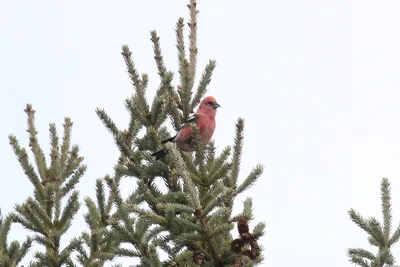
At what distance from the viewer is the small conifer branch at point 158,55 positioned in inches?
203

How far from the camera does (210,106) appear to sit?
6562mm

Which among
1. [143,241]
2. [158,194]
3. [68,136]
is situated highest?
[68,136]

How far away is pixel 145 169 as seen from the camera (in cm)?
491

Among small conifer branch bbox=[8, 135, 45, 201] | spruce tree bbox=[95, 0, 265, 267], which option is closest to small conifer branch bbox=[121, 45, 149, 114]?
spruce tree bbox=[95, 0, 265, 267]

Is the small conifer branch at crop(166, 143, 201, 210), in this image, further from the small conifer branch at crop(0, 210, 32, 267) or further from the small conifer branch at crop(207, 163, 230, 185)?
the small conifer branch at crop(0, 210, 32, 267)

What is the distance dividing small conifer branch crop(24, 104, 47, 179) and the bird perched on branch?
141cm

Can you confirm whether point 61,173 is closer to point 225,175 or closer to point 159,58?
point 159,58

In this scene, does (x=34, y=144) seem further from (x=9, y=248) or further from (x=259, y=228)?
(x=259, y=228)

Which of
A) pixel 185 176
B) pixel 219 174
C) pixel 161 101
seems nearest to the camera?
pixel 185 176

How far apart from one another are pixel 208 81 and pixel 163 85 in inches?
14.7

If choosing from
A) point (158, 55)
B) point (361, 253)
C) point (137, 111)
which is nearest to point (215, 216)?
point (361, 253)

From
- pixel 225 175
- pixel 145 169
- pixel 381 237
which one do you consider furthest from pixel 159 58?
pixel 381 237

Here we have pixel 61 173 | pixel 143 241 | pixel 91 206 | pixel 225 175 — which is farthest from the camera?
pixel 61 173

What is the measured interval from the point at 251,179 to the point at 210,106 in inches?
87.4
